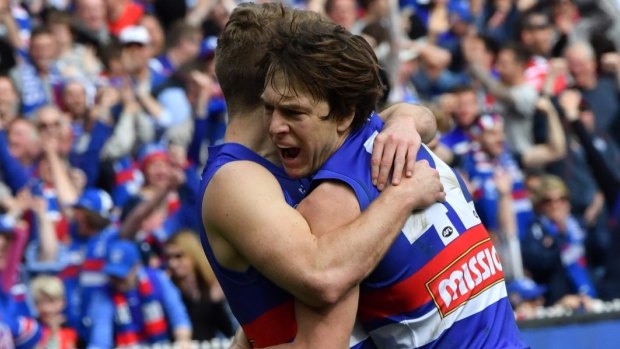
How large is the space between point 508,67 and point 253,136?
7.88 meters

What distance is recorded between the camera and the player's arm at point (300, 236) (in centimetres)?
408

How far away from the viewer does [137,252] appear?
29.7 feet

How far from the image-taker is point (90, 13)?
11.0m

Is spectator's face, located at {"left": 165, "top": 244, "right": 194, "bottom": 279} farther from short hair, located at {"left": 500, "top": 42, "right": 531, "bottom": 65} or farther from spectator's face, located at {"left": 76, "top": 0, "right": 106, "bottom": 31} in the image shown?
short hair, located at {"left": 500, "top": 42, "right": 531, "bottom": 65}

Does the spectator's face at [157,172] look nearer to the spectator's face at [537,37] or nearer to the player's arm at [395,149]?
the spectator's face at [537,37]

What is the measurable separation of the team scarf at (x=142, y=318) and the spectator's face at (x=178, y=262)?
9.3 inches

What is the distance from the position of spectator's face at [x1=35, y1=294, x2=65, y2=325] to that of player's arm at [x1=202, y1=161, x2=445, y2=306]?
450 centimetres

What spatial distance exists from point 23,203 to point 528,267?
3.84m

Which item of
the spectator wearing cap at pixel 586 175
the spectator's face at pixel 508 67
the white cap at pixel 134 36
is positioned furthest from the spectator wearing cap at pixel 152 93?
the spectator wearing cap at pixel 586 175

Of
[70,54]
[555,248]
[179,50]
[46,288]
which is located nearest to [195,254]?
[46,288]

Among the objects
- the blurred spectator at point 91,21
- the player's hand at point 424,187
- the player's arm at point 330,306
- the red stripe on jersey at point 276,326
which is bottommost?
the blurred spectator at point 91,21

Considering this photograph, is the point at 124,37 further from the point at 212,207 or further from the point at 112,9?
the point at 212,207

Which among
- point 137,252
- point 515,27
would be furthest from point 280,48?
point 515,27

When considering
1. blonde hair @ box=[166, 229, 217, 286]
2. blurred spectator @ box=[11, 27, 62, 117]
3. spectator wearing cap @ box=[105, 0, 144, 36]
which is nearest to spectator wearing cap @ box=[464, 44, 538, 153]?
spectator wearing cap @ box=[105, 0, 144, 36]
